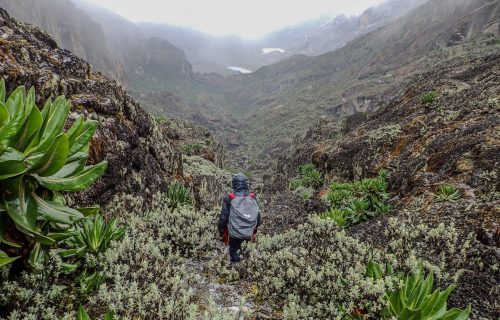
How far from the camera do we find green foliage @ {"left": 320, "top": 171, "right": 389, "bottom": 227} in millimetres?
8242

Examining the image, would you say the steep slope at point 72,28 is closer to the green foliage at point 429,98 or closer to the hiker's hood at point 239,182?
the green foliage at point 429,98

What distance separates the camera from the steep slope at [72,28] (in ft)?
402

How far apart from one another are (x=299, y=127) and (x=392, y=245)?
9069 centimetres

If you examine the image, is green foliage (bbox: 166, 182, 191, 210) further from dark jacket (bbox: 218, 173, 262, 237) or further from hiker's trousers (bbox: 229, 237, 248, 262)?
hiker's trousers (bbox: 229, 237, 248, 262)

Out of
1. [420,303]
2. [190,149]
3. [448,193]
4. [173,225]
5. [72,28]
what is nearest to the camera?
[420,303]

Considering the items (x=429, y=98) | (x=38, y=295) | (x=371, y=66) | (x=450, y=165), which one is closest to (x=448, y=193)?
(x=450, y=165)

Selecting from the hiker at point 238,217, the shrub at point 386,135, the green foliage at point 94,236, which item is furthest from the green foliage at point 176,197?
the shrub at point 386,135

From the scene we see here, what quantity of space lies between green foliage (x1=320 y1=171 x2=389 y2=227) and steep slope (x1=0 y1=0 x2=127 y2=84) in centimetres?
13805

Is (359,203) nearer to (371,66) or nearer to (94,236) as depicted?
(94,236)

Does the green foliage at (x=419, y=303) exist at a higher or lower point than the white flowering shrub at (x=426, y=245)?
higher

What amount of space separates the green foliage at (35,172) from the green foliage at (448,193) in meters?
6.56

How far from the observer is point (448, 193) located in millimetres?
7156

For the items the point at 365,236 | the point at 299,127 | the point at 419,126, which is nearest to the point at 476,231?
the point at 365,236

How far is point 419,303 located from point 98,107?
7530 millimetres
